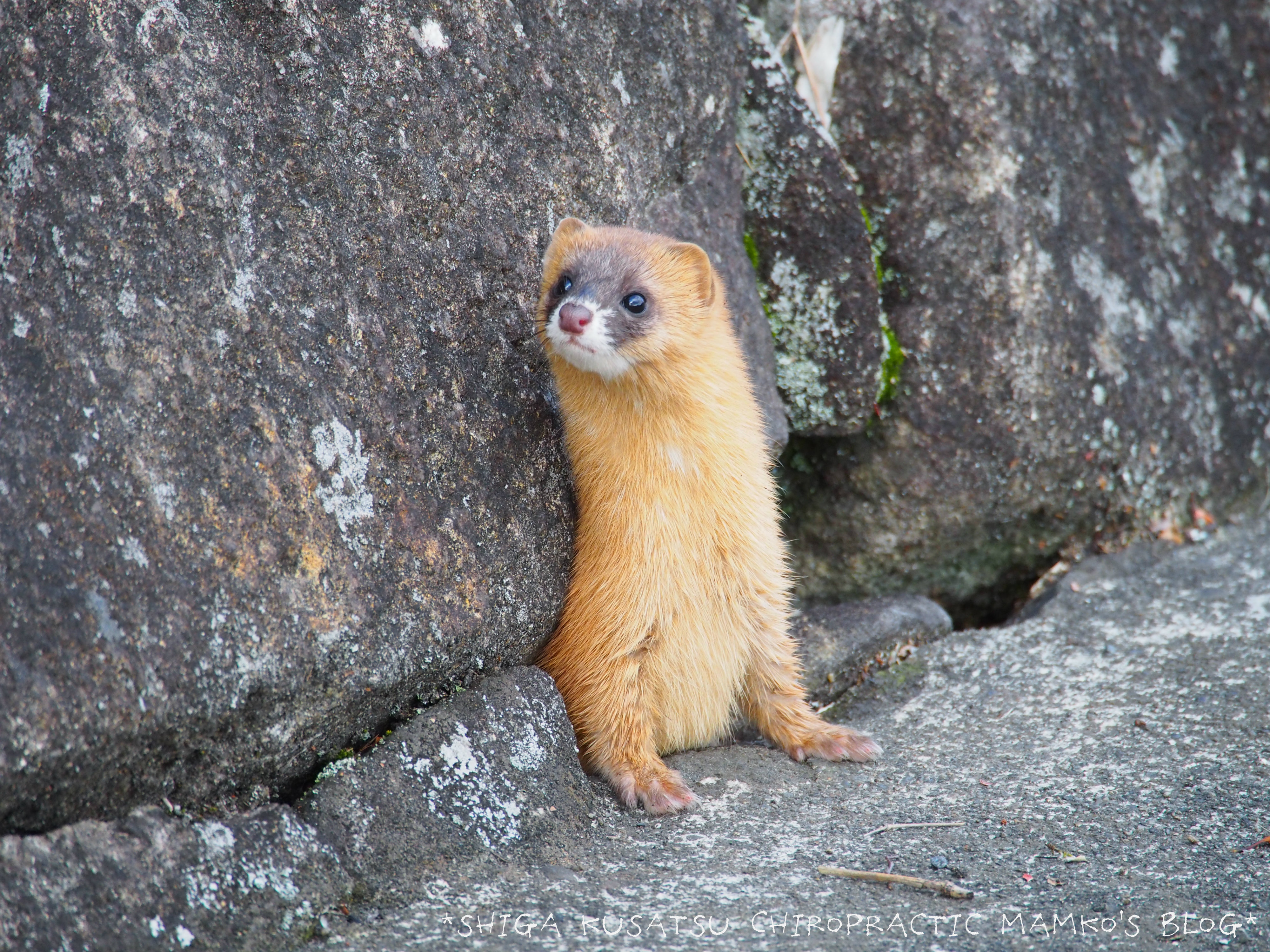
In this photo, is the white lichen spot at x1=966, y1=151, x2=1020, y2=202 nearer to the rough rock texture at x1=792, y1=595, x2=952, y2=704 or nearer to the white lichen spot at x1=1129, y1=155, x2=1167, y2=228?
the white lichen spot at x1=1129, y1=155, x2=1167, y2=228

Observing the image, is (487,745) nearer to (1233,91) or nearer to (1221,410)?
(1221,410)

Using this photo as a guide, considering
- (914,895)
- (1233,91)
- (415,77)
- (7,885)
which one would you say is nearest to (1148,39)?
(1233,91)

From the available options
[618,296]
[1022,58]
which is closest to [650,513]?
[618,296]

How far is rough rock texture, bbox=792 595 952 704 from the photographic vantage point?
5.59 metres

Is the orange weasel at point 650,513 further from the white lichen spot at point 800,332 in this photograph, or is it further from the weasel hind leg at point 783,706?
the white lichen spot at point 800,332

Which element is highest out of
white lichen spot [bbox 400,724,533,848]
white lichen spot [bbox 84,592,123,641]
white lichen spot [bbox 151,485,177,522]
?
white lichen spot [bbox 151,485,177,522]

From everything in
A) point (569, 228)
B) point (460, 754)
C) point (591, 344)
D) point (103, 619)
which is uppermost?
point (569, 228)

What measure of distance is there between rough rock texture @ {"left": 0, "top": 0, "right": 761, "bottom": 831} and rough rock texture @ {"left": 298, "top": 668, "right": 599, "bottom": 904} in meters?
0.14

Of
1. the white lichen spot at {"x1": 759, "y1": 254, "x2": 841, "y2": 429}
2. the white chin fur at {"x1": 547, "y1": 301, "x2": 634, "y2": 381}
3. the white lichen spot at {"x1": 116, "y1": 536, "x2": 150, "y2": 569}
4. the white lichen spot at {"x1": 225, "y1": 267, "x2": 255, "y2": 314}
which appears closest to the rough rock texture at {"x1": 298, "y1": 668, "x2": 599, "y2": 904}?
the white lichen spot at {"x1": 116, "y1": 536, "x2": 150, "y2": 569}

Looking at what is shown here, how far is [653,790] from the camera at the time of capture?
13.9ft

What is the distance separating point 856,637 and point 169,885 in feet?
12.2

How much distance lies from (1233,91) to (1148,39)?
2.72ft

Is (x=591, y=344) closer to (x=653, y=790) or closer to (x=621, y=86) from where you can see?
(x=621, y=86)

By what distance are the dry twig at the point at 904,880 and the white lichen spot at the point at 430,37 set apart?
3.35 metres
